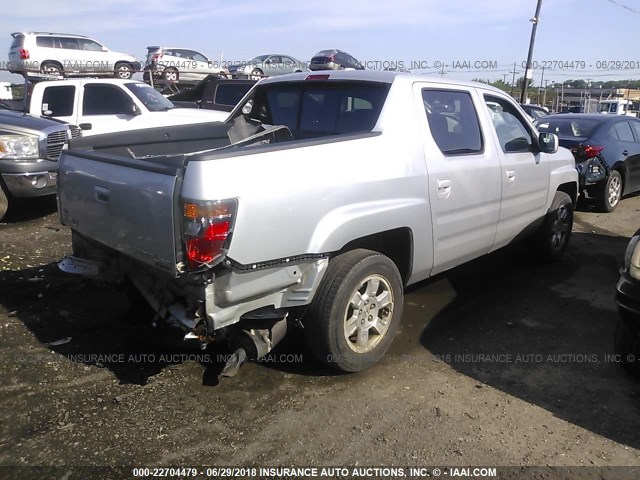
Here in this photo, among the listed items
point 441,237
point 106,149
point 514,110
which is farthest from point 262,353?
point 514,110

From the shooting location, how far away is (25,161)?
7.25 meters

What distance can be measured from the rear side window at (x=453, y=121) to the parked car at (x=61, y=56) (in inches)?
608

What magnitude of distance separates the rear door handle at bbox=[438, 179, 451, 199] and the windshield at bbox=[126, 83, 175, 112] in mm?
7783

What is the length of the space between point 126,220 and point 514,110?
373 cm

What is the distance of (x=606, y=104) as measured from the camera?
31797 mm

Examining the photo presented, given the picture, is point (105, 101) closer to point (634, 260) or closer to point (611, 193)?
point (611, 193)

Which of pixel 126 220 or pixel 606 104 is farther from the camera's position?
pixel 606 104

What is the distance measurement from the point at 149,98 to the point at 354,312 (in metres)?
8.52

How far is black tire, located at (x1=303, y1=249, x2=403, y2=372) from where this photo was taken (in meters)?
3.33

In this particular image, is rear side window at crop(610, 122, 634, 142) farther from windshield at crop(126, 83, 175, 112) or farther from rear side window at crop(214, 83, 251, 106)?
windshield at crop(126, 83, 175, 112)

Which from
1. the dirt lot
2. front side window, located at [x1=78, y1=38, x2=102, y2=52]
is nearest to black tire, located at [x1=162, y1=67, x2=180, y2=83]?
front side window, located at [x1=78, y1=38, x2=102, y2=52]

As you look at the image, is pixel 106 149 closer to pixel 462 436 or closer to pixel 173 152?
pixel 173 152

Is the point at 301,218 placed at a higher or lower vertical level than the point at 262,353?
higher

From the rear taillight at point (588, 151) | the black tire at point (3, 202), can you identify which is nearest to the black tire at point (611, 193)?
the rear taillight at point (588, 151)
